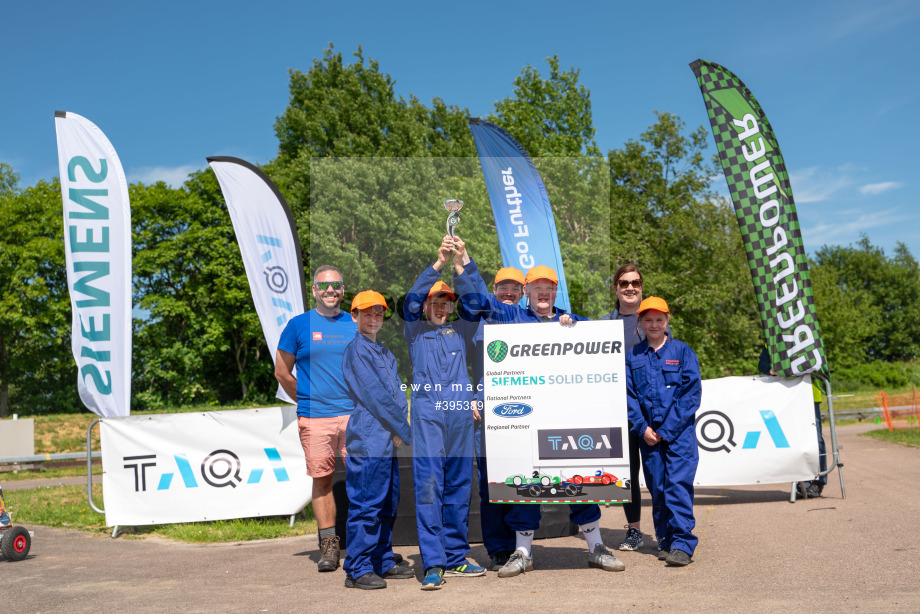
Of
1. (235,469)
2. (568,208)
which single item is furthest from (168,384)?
(235,469)

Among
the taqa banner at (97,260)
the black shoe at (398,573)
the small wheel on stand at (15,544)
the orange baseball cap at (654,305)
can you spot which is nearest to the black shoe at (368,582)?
the black shoe at (398,573)

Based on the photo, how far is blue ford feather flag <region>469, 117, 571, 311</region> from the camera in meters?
10.9

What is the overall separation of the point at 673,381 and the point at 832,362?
47.1 m

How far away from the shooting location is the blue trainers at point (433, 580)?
15.7 ft

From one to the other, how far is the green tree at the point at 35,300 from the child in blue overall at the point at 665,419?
126 feet

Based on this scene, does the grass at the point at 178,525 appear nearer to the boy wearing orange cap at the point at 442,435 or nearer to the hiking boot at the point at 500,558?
the hiking boot at the point at 500,558

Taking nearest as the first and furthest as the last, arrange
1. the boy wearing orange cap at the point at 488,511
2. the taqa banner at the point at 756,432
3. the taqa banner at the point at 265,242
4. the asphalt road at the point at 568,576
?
the asphalt road at the point at 568,576 → the boy wearing orange cap at the point at 488,511 → the taqa banner at the point at 756,432 → the taqa banner at the point at 265,242

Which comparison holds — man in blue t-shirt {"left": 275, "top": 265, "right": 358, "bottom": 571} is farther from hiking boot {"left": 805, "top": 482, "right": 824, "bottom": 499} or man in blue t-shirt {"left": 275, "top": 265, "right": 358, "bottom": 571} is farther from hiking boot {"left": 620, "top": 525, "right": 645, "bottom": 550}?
hiking boot {"left": 805, "top": 482, "right": 824, "bottom": 499}

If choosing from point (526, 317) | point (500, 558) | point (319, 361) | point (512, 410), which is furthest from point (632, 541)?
point (319, 361)

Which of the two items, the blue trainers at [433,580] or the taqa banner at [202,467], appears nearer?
the blue trainers at [433,580]

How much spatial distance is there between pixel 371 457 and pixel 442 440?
1.72 feet

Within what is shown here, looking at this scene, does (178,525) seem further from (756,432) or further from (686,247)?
(686,247)

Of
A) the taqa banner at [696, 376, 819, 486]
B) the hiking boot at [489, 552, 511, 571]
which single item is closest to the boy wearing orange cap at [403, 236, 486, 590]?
the hiking boot at [489, 552, 511, 571]

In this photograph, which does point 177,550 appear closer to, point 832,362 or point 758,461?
point 758,461
